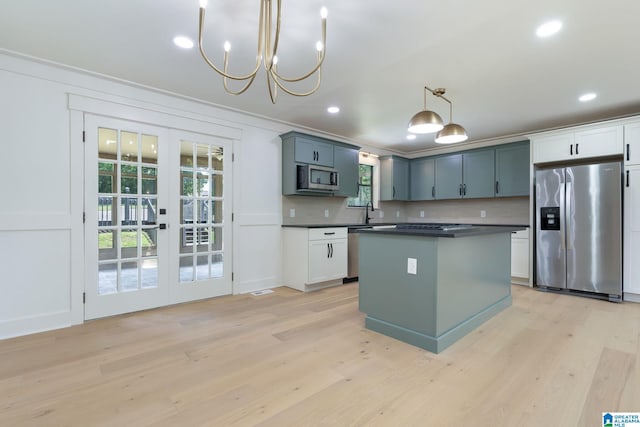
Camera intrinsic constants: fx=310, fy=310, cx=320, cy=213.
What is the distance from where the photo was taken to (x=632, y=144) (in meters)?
3.75

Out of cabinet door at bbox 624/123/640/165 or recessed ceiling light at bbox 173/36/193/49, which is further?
cabinet door at bbox 624/123/640/165

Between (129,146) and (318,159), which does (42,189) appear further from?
(318,159)

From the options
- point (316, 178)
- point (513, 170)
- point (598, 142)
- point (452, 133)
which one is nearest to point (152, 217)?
point (316, 178)

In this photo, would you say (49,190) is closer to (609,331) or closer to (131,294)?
(131,294)

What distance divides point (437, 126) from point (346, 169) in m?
2.35

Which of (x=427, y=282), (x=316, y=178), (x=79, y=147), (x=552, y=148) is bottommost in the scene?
(x=427, y=282)

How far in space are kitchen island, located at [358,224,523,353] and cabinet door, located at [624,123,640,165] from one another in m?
2.13

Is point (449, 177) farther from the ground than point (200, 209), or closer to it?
farther from the ground

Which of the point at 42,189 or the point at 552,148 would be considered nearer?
the point at 42,189

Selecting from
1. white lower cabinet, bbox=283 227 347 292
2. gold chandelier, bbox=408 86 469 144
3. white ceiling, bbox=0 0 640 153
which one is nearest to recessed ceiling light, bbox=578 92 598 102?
white ceiling, bbox=0 0 640 153

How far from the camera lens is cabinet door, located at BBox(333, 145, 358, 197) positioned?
4992 mm

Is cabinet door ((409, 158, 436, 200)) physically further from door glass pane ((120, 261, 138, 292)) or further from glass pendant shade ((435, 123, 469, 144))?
door glass pane ((120, 261, 138, 292))

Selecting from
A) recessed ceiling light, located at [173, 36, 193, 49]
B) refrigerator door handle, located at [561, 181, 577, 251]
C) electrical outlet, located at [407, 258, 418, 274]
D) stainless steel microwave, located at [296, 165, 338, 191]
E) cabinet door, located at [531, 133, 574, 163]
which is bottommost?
electrical outlet, located at [407, 258, 418, 274]

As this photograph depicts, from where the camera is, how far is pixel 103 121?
313 centimetres
